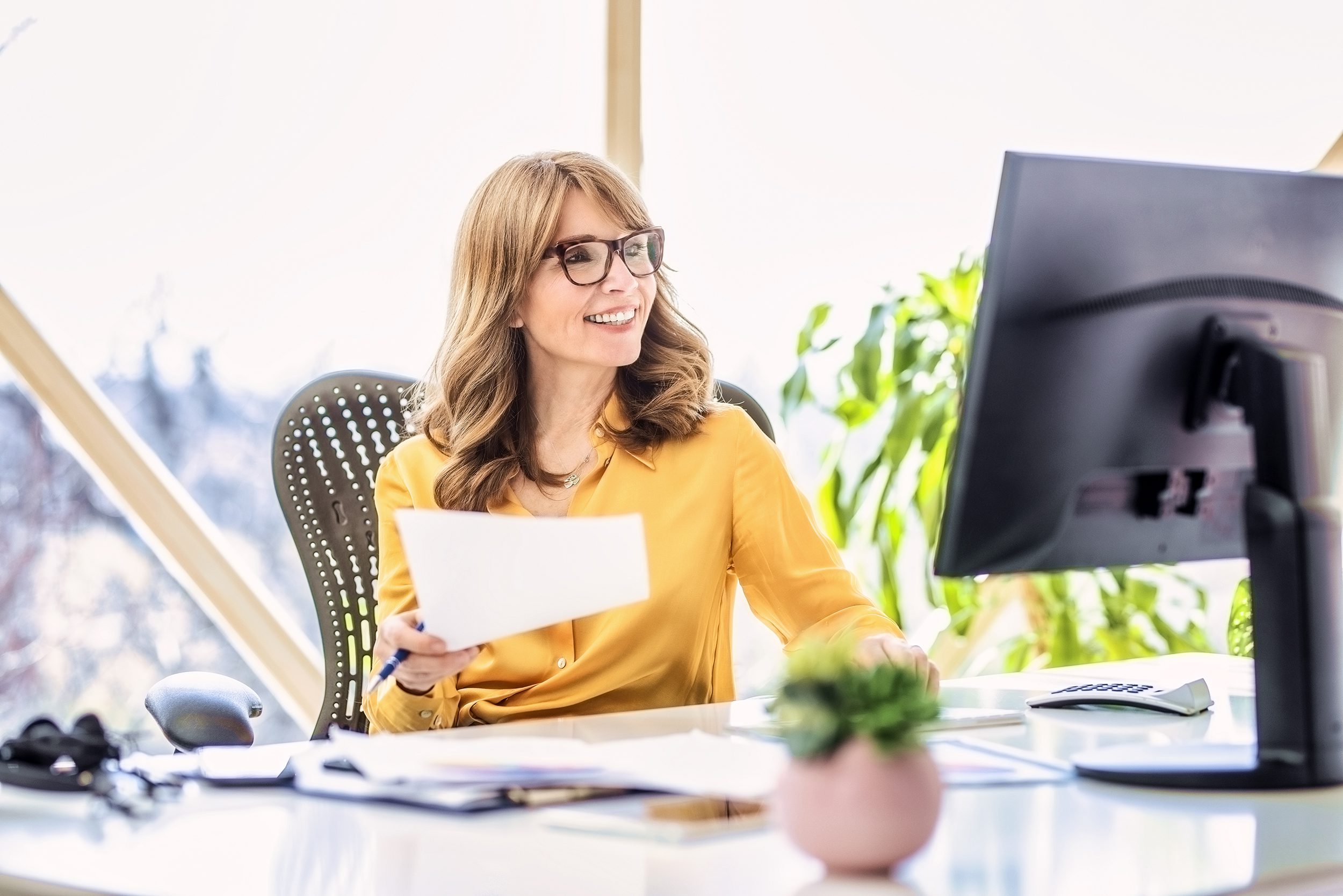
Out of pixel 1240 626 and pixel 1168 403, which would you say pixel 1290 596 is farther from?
pixel 1240 626

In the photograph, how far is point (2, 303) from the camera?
9.66 ft

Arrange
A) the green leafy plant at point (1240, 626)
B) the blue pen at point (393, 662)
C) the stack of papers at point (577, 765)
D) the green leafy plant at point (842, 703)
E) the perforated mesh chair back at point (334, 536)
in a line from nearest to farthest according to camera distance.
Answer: the green leafy plant at point (842, 703) < the stack of papers at point (577, 765) < the blue pen at point (393, 662) < the green leafy plant at point (1240, 626) < the perforated mesh chair back at point (334, 536)

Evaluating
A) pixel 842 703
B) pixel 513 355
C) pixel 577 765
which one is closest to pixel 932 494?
pixel 513 355

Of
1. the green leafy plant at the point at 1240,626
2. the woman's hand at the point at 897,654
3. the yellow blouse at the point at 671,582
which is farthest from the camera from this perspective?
the green leafy plant at the point at 1240,626

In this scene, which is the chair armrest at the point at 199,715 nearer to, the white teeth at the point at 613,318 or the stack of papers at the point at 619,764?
the stack of papers at the point at 619,764

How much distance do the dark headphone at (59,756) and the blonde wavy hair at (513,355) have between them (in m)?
0.77

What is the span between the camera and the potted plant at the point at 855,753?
0.74 meters

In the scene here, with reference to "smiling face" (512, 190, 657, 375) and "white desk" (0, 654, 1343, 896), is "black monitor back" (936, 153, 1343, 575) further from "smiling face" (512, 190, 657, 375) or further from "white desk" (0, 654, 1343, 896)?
"smiling face" (512, 190, 657, 375)

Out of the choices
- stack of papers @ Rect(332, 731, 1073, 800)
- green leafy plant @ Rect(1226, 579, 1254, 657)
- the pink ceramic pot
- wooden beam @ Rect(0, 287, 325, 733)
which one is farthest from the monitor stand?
wooden beam @ Rect(0, 287, 325, 733)

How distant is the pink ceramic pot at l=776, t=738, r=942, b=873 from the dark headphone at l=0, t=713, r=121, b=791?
2.04 ft

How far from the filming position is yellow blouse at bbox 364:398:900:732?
1.73 meters

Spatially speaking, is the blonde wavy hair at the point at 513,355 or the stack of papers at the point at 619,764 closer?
the stack of papers at the point at 619,764

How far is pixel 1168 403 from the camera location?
1.15m

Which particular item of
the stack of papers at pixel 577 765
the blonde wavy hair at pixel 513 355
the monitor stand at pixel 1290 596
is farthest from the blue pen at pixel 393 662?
the monitor stand at pixel 1290 596
